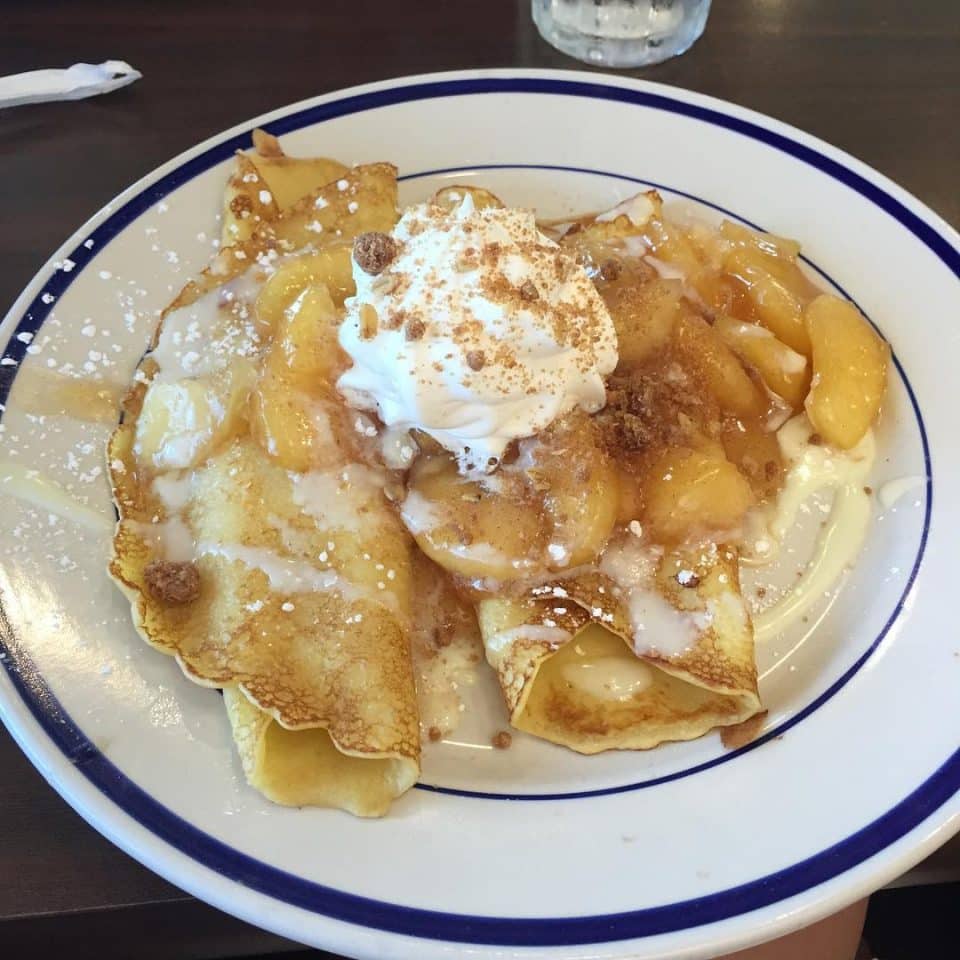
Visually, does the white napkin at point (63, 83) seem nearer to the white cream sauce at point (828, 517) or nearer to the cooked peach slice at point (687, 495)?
the cooked peach slice at point (687, 495)

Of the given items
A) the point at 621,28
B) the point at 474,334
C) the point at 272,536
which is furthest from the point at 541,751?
the point at 621,28

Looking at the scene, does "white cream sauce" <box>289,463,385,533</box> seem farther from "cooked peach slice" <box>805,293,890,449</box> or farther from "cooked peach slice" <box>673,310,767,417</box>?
"cooked peach slice" <box>805,293,890,449</box>

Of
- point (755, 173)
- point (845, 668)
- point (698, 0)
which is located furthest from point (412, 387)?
point (698, 0)

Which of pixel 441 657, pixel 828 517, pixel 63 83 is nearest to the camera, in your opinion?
pixel 441 657

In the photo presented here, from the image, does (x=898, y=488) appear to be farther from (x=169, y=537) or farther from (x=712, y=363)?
(x=169, y=537)

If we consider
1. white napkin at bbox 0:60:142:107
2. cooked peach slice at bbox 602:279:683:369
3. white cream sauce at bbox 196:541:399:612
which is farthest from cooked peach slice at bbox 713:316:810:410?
white napkin at bbox 0:60:142:107

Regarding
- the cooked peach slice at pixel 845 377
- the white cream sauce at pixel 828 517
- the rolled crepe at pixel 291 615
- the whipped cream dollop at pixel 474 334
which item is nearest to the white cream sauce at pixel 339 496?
the rolled crepe at pixel 291 615
